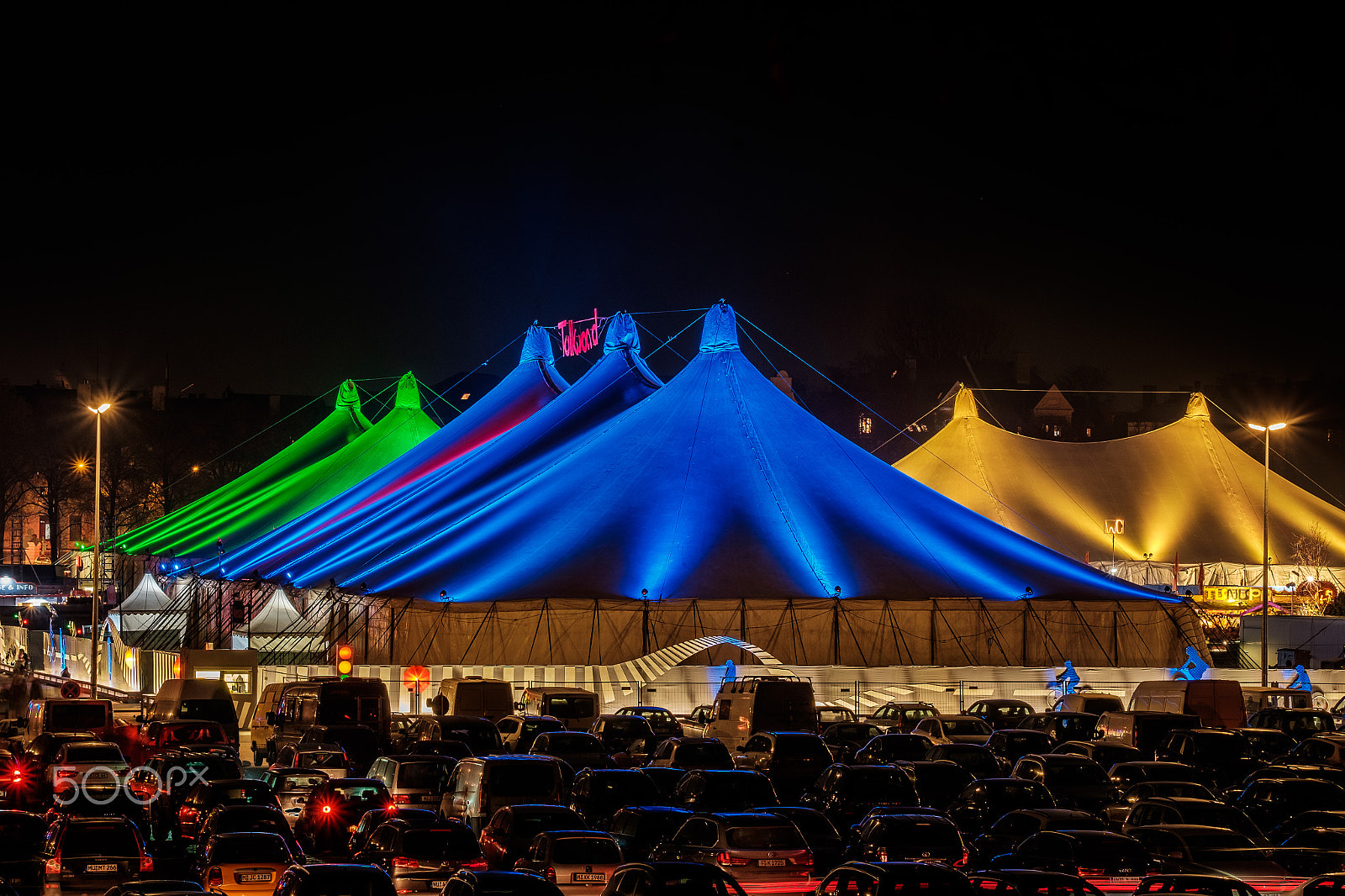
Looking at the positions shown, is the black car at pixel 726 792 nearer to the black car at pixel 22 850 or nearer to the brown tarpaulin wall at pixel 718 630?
the black car at pixel 22 850

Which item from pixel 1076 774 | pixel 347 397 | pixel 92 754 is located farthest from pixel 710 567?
pixel 347 397

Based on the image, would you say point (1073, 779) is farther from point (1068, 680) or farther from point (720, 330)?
point (720, 330)

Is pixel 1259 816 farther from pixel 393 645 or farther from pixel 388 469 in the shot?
pixel 388 469

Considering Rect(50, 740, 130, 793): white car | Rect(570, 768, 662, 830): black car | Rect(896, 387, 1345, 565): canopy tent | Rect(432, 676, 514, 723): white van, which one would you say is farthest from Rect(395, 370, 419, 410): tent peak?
Rect(570, 768, 662, 830): black car

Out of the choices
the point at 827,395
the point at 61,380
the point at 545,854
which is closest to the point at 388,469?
the point at 545,854

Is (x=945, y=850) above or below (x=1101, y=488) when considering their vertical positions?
below

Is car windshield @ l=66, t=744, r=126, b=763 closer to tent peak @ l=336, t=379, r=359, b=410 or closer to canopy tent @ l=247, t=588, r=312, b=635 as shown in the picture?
canopy tent @ l=247, t=588, r=312, b=635

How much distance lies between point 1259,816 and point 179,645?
29.6m

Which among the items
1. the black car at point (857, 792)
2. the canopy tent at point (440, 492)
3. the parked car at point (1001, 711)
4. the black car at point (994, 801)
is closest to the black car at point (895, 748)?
the black car at point (857, 792)

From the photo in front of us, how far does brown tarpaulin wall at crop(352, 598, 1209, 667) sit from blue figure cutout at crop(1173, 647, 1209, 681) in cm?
270

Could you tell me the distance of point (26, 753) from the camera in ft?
74.7

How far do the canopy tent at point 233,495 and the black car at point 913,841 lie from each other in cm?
4068

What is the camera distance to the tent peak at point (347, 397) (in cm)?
6806

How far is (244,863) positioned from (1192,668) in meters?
23.8
